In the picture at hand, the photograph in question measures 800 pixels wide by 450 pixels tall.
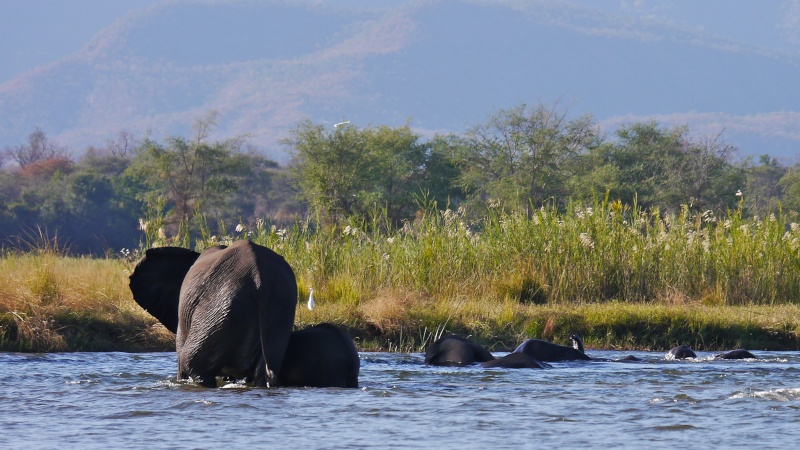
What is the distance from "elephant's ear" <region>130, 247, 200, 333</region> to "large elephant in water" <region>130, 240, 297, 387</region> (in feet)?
1.24

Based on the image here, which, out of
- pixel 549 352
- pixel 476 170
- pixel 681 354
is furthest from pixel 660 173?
pixel 549 352

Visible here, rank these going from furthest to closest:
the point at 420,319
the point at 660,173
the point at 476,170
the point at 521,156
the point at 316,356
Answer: the point at 476,170 < the point at 521,156 < the point at 660,173 < the point at 420,319 < the point at 316,356

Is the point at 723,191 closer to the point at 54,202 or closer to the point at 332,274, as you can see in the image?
the point at 332,274

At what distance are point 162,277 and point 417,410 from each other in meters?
2.52

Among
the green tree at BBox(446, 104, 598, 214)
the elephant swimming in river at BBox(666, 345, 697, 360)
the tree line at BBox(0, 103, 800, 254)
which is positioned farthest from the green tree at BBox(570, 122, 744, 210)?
the elephant swimming in river at BBox(666, 345, 697, 360)

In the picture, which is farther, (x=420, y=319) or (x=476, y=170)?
(x=476, y=170)

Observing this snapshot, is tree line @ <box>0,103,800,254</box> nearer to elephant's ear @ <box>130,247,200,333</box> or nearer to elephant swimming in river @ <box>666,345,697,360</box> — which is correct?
elephant swimming in river @ <box>666,345,697,360</box>

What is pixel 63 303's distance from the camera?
46.9 feet

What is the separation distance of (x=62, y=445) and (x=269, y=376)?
6.36ft

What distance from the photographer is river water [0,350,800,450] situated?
8016 millimetres

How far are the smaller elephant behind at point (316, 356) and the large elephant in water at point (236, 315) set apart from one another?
0.32m

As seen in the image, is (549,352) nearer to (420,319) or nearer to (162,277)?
(420,319)

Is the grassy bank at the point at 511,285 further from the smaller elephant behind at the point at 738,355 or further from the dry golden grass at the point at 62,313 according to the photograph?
the smaller elephant behind at the point at 738,355

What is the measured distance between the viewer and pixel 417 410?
30.1ft
